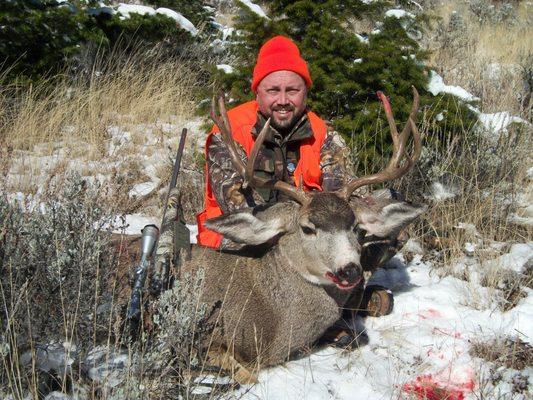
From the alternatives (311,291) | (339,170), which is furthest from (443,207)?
(311,291)

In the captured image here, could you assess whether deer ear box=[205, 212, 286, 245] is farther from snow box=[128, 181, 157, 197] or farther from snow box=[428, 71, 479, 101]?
snow box=[428, 71, 479, 101]

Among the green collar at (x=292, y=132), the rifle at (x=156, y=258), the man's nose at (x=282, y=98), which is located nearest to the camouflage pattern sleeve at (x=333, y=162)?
the green collar at (x=292, y=132)

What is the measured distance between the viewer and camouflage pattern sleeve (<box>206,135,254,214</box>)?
13.0ft

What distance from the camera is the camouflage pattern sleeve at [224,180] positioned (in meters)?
3.96

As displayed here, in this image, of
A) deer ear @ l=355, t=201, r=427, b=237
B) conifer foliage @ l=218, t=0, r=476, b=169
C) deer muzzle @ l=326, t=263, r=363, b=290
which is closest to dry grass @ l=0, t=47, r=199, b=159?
conifer foliage @ l=218, t=0, r=476, b=169

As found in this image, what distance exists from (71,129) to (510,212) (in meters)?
4.74

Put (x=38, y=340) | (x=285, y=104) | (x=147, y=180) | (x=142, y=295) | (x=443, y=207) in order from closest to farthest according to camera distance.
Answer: (x=38, y=340) → (x=142, y=295) → (x=285, y=104) → (x=443, y=207) → (x=147, y=180)

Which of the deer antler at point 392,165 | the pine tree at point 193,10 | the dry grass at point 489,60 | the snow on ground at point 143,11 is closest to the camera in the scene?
the deer antler at point 392,165

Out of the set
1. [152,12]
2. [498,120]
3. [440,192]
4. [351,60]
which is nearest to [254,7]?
[351,60]

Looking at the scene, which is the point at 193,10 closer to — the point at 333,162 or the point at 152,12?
the point at 152,12

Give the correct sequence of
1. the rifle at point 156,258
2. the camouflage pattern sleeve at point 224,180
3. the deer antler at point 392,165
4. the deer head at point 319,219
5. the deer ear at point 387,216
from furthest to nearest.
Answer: the camouflage pattern sleeve at point 224,180
the deer ear at point 387,216
the deer antler at point 392,165
the deer head at point 319,219
the rifle at point 156,258

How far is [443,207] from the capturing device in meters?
5.21

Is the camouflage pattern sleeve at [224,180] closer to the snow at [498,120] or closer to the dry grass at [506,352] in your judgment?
the dry grass at [506,352]

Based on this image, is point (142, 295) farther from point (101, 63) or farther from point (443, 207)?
point (101, 63)
